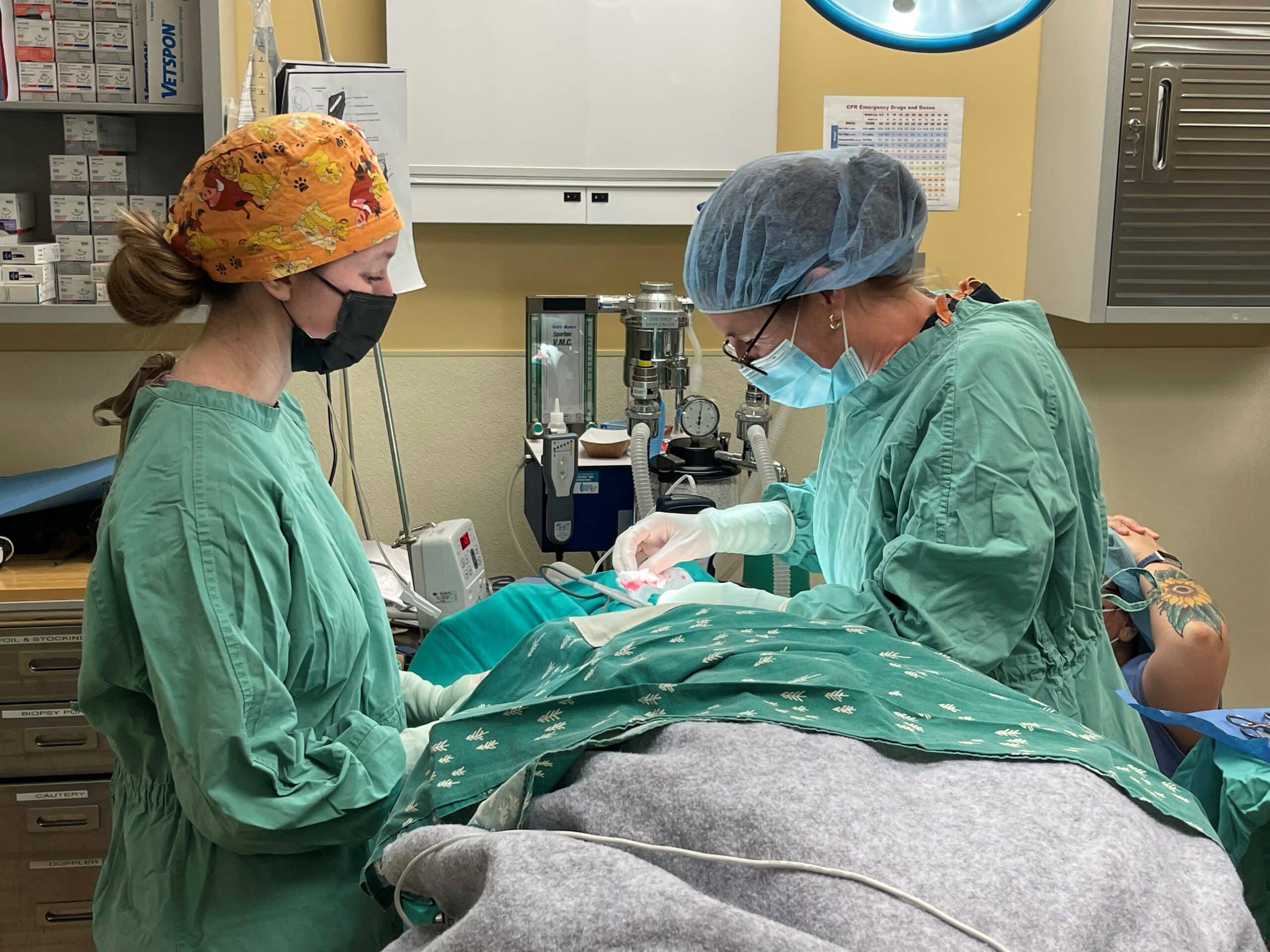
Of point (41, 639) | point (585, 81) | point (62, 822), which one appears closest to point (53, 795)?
point (62, 822)

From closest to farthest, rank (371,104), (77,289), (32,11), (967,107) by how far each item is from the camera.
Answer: (371,104), (32,11), (77,289), (967,107)

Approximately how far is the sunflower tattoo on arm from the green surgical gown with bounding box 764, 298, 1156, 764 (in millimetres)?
590

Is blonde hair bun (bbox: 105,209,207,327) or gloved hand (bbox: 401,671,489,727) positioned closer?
blonde hair bun (bbox: 105,209,207,327)

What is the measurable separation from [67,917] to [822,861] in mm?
2263

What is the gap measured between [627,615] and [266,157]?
0.65m

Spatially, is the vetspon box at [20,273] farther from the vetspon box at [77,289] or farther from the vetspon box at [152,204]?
the vetspon box at [152,204]

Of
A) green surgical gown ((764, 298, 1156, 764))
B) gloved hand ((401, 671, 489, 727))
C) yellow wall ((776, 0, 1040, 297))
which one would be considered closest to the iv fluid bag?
gloved hand ((401, 671, 489, 727))

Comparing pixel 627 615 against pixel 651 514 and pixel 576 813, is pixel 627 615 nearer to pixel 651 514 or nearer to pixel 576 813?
pixel 576 813

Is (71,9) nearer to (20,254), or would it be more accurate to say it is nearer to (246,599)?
(20,254)

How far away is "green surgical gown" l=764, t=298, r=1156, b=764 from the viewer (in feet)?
4.26

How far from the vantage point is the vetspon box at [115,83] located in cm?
245

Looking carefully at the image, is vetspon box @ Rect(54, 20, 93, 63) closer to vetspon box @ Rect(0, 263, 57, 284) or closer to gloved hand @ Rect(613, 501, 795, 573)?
vetspon box @ Rect(0, 263, 57, 284)

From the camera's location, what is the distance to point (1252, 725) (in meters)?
1.53

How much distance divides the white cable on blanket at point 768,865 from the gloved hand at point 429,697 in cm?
88
